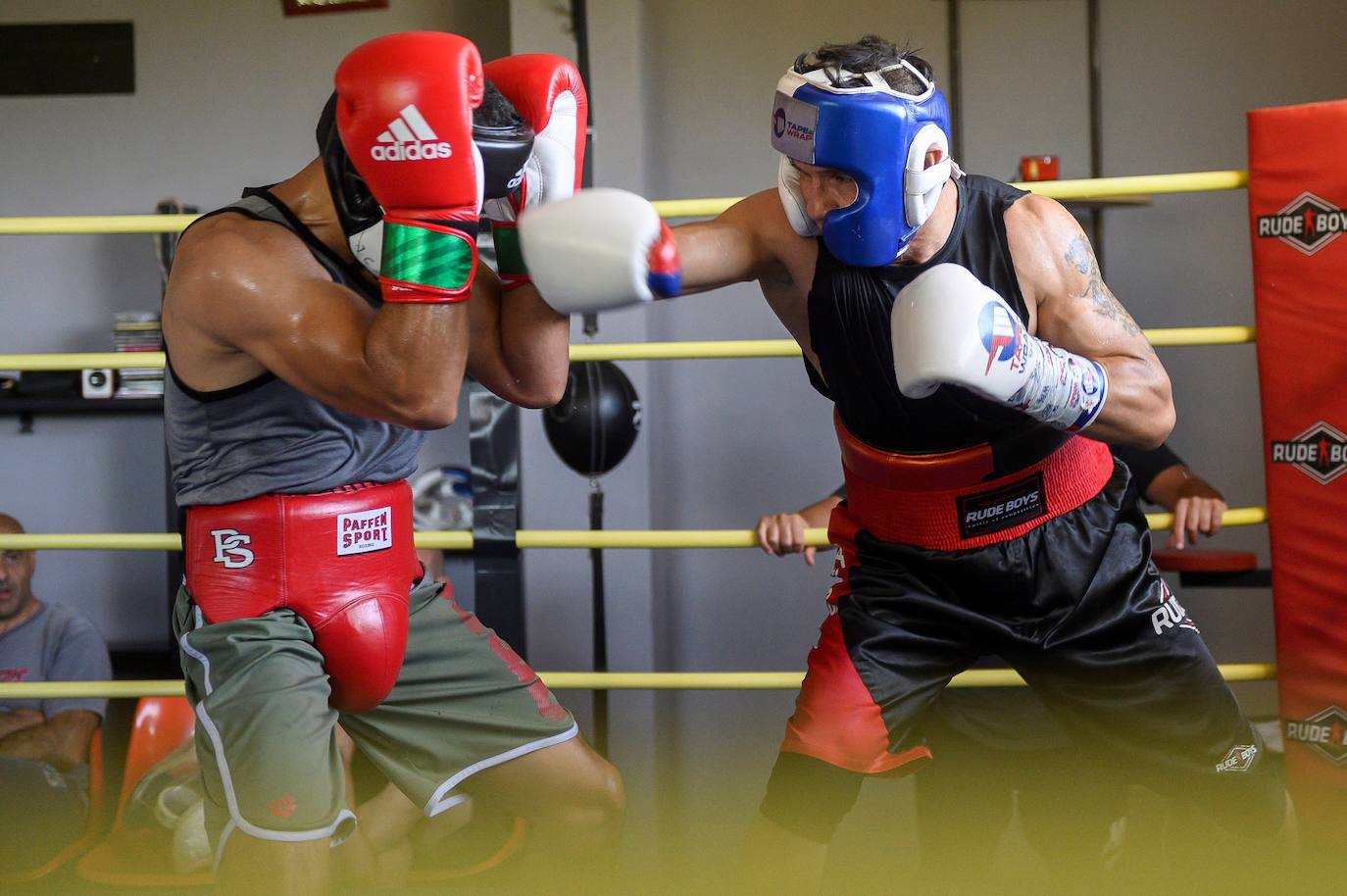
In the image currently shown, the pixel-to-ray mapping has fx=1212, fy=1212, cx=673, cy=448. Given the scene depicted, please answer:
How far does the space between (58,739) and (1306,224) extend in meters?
2.83

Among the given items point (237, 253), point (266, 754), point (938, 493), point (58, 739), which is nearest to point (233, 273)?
point (237, 253)

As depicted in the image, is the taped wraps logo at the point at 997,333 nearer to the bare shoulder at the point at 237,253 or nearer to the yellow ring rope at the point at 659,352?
the yellow ring rope at the point at 659,352

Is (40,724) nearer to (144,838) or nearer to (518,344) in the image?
(144,838)

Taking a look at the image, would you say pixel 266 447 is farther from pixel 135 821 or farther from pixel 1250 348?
pixel 1250 348

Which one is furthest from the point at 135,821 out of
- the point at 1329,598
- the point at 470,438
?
the point at 1329,598

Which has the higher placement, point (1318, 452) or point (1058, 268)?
point (1058, 268)

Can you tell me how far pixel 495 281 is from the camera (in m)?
1.78

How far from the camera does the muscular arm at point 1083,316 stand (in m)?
1.64

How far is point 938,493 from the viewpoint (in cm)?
177

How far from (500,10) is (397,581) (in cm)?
291

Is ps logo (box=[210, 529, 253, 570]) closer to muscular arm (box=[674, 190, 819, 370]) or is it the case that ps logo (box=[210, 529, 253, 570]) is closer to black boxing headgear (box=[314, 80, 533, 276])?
black boxing headgear (box=[314, 80, 533, 276])

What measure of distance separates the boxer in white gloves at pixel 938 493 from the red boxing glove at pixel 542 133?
0.75 ft

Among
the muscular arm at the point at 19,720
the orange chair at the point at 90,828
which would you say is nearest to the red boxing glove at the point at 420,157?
the orange chair at the point at 90,828

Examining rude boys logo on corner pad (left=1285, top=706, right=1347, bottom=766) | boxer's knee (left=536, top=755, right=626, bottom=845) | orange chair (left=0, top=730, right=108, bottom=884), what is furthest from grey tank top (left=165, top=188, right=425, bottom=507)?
rude boys logo on corner pad (left=1285, top=706, right=1347, bottom=766)
